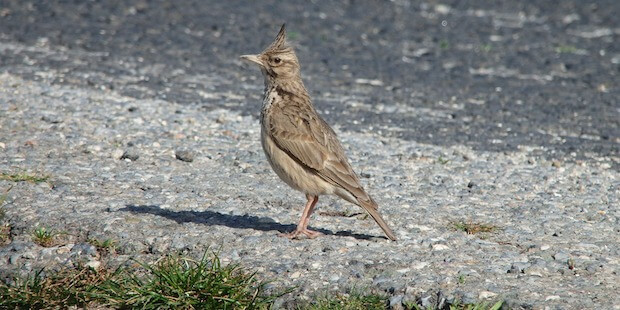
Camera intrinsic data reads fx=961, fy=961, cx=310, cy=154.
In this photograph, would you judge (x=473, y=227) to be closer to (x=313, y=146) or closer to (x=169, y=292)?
(x=313, y=146)

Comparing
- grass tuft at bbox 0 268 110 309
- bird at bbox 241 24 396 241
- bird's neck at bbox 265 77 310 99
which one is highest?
bird's neck at bbox 265 77 310 99

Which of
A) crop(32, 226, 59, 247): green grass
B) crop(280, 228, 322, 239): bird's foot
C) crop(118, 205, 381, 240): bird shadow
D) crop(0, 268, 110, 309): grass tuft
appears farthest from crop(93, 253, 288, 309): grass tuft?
crop(118, 205, 381, 240): bird shadow

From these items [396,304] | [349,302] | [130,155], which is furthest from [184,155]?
[396,304]

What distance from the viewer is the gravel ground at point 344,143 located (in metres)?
6.52

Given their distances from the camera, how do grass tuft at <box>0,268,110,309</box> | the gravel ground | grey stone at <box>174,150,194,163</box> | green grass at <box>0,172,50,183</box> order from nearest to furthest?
grass tuft at <box>0,268,110,309</box> → the gravel ground → green grass at <box>0,172,50,183</box> → grey stone at <box>174,150,194,163</box>

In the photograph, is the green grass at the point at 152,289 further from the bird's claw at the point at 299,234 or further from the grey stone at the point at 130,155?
the grey stone at the point at 130,155

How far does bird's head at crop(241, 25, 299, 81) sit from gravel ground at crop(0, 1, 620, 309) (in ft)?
3.73

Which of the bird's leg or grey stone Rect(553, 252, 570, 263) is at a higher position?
→ grey stone Rect(553, 252, 570, 263)

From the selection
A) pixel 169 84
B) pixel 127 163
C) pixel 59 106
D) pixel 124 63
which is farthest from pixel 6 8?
pixel 127 163

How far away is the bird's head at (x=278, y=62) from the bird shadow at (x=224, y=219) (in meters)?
1.12

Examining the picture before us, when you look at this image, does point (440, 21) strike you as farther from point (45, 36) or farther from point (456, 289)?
point (456, 289)

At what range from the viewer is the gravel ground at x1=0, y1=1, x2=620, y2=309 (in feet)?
21.4

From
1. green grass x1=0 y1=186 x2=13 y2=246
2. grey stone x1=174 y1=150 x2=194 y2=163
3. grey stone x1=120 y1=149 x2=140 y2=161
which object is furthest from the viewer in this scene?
grey stone x1=174 y1=150 x2=194 y2=163

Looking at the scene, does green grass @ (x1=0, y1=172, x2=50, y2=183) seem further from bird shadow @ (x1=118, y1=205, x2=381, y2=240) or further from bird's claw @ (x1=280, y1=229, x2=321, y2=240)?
bird's claw @ (x1=280, y1=229, x2=321, y2=240)
